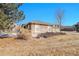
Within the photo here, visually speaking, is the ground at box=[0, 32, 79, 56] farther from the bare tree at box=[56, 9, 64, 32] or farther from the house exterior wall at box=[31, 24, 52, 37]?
the bare tree at box=[56, 9, 64, 32]

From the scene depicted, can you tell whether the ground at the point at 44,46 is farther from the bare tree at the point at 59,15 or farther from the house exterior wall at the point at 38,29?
the bare tree at the point at 59,15

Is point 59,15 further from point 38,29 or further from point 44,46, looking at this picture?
point 44,46

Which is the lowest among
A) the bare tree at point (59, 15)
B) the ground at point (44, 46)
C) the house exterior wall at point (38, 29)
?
the ground at point (44, 46)

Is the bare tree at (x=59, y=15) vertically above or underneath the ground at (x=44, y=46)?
above

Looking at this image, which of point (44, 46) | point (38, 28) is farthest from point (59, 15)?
point (44, 46)

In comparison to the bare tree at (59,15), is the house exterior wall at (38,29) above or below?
below

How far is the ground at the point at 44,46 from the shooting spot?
13.2ft

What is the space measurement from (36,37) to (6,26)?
0.42 metres

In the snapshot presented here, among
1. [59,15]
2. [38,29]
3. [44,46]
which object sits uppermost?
[59,15]

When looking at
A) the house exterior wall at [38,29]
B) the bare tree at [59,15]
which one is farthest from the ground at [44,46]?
the bare tree at [59,15]

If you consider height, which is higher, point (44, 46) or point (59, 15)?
point (59, 15)

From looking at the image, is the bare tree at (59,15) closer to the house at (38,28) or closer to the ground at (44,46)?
the house at (38,28)

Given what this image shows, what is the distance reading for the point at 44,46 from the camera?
406cm

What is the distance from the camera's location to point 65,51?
402cm
